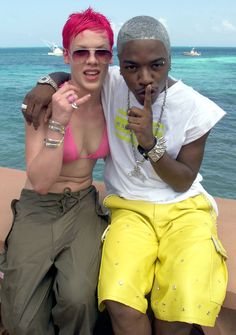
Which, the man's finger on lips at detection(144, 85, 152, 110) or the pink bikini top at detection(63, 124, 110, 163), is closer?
the man's finger on lips at detection(144, 85, 152, 110)

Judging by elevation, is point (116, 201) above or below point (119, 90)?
below

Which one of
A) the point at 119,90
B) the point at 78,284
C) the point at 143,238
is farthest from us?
the point at 119,90

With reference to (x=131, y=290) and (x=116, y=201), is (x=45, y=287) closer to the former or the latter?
(x=131, y=290)

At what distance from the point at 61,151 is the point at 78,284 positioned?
0.62 m

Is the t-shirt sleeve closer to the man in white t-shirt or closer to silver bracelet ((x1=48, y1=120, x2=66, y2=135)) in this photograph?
the man in white t-shirt

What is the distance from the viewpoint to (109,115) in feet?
7.45

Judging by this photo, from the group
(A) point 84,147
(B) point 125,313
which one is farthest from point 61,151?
(B) point 125,313

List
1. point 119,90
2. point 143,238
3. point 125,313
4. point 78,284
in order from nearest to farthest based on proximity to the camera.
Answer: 1. point 125,313
2. point 78,284
3. point 143,238
4. point 119,90

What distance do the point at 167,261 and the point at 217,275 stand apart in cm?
23

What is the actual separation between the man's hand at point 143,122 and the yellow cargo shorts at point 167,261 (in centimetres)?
44

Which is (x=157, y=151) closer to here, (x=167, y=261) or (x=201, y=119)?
(x=201, y=119)

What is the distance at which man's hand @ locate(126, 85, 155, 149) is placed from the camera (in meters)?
1.83

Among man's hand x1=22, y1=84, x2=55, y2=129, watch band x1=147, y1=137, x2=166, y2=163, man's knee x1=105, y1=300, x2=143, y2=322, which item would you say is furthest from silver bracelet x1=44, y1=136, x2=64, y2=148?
man's knee x1=105, y1=300, x2=143, y2=322

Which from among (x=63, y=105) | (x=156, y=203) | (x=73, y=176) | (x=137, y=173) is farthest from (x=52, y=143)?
(x=156, y=203)
